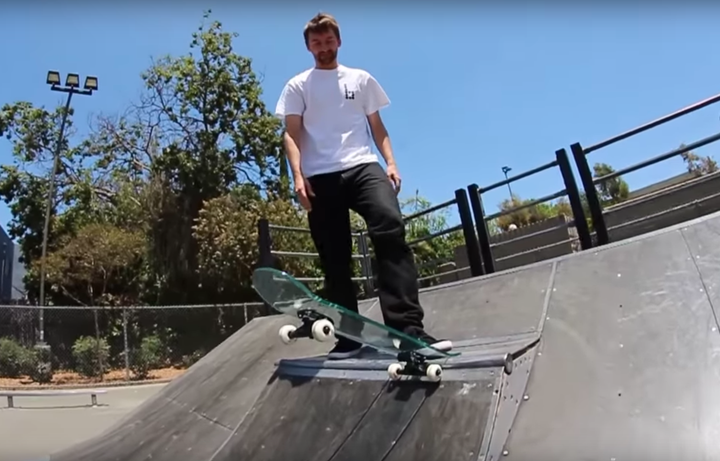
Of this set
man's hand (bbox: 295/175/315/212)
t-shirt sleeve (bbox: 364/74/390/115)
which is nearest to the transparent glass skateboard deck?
man's hand (bbox: 295/175/315/212)

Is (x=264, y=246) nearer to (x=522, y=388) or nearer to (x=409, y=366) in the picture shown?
(x=409, y=366)

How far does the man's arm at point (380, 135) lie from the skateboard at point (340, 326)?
1.08m

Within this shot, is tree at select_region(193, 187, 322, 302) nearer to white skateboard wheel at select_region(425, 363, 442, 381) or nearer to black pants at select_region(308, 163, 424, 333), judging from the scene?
black pants at select_region(308, 163, 424, 333)

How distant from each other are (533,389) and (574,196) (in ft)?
12.8

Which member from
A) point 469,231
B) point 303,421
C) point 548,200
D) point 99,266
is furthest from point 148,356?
point 303,421

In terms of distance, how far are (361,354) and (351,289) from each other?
1.33ft

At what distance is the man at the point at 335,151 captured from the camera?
130 inches

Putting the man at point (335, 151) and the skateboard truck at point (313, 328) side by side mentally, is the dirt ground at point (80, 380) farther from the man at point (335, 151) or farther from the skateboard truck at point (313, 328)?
the skateboard truck at point (313, 328)

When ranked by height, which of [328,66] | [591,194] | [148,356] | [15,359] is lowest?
[148,356]

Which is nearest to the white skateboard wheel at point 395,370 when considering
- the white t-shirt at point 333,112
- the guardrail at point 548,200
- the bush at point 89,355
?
the white t-shirt at point 333,112

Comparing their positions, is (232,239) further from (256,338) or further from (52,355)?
(256,338)

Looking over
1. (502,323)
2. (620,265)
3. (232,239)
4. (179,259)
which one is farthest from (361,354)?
(179,259)

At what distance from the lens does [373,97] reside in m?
3.53

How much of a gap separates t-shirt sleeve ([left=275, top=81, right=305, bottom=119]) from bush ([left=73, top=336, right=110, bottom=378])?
14.9 metres
